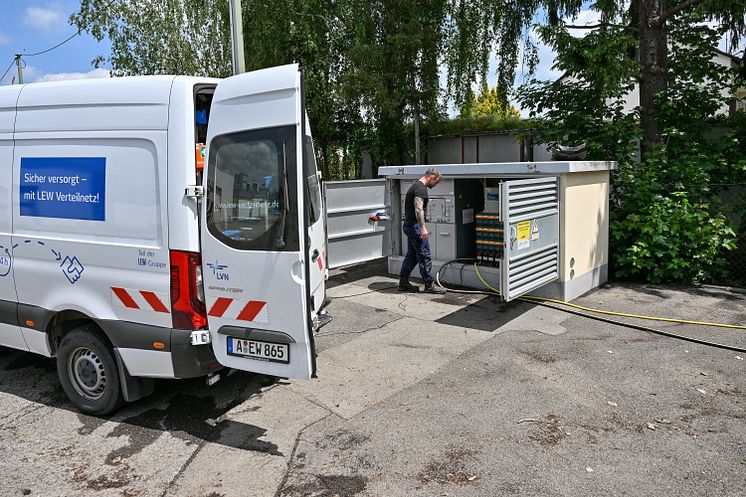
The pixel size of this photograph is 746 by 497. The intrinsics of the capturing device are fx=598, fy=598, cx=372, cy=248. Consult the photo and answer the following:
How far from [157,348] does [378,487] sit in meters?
1.91

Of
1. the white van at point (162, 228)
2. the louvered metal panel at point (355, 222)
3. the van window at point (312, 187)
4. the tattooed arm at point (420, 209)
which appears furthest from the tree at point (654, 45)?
the white van at point (162, 228)

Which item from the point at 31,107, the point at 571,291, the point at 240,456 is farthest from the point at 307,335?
the point at 571,291

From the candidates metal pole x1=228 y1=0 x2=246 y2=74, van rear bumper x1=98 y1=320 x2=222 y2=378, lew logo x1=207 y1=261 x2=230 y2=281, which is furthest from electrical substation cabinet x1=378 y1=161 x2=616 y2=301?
van rear bumper x1=98 y1=320 x2=222 y2=378

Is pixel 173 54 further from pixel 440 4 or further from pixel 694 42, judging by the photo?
pixel 694 42

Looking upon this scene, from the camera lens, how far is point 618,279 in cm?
954

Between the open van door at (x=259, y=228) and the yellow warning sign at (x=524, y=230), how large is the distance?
379 cm

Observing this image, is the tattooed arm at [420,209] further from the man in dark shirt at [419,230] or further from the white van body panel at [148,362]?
the white van body panel at [148,362]

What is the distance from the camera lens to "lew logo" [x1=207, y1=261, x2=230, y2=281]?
4.26 metres

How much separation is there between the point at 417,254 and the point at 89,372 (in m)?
5.09

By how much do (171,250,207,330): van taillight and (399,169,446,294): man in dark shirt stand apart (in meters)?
4.68

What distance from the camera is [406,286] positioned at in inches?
359

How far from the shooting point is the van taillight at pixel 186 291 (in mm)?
4297

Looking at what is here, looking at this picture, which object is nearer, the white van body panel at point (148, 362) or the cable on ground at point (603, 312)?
the white van body panel at point (148, 362)

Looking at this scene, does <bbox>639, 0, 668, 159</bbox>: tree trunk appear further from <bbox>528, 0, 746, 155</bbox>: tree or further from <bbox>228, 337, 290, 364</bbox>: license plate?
<bbox>228, 337, 290, 364</bbox>: license plate
